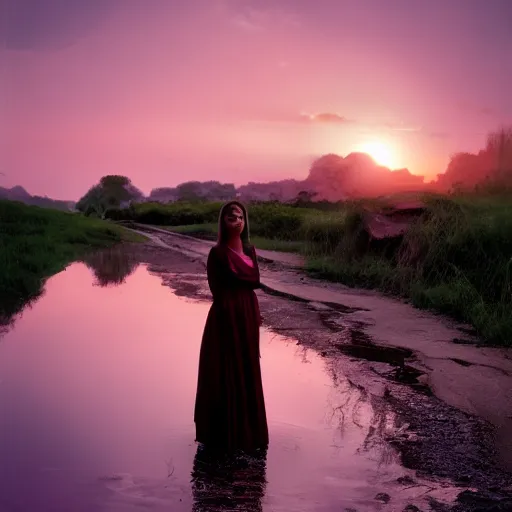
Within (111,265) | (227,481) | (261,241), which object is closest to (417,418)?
(227,481)

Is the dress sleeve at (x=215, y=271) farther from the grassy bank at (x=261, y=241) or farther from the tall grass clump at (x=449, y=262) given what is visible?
the grassy bank at (x=261, y=241)

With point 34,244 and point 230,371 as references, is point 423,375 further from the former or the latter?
point 34,244

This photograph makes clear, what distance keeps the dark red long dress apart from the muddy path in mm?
1084

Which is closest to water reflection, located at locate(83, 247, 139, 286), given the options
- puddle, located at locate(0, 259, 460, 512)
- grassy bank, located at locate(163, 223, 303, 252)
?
grassy bank, located at locate(163, 223, 303, 252)

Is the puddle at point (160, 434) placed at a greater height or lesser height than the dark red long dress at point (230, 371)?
lesser

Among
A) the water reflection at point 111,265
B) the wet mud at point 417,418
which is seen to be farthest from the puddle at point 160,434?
the water reflection at point 111,265

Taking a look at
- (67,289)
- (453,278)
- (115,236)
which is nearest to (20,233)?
(115,236)

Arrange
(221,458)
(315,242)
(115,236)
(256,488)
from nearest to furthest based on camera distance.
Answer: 1. (256,488)
2. (221,458)
3. (315,242)
4. (115,236)

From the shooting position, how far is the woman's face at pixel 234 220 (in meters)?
4.67

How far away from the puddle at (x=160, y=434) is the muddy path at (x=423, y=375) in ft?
0.67

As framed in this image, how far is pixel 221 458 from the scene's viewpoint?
15.1 feet

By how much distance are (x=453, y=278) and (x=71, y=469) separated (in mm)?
8601

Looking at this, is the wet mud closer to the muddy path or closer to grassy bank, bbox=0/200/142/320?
the muddy path

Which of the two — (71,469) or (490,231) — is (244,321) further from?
(490,231)
